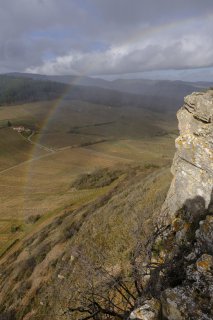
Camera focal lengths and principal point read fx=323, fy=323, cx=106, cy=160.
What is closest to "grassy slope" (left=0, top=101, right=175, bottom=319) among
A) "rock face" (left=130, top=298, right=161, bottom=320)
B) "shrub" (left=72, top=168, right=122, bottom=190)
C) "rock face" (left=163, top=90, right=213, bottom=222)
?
"shrub" (left=72, top=168, right=122, bottom=190)

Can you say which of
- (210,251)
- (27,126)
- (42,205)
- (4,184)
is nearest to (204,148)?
(210,251)

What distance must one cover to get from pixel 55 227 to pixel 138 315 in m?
21.0

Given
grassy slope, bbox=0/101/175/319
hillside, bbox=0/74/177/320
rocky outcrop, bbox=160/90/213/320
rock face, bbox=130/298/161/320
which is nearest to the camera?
rock face, bbox=130/298/161/320

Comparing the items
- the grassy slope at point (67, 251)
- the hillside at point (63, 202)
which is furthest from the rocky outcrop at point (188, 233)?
the grassy slope at point (67, 251)

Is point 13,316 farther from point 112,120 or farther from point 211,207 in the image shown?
point 112,120

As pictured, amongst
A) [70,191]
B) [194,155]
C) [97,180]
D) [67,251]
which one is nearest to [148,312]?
[194,155]

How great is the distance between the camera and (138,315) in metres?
6.34

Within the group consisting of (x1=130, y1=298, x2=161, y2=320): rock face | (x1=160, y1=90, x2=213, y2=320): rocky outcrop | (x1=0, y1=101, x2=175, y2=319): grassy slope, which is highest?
(x1=160, y1=90, x2=213, y2=320): rocky outcrop

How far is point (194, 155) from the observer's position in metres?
11.8

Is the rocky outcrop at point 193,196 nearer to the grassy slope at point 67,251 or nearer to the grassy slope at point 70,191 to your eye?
the grassy slope at point 67,251

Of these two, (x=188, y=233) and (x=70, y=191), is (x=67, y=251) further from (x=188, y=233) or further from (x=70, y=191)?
(x=70, y=191)

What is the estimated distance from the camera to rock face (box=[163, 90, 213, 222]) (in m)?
11.4

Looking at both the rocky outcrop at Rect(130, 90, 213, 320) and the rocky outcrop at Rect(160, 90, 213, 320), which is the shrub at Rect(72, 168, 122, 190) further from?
the rocky outcrop at Rect(130, 90, 213, 320)

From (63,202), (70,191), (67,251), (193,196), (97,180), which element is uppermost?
(193,196)
